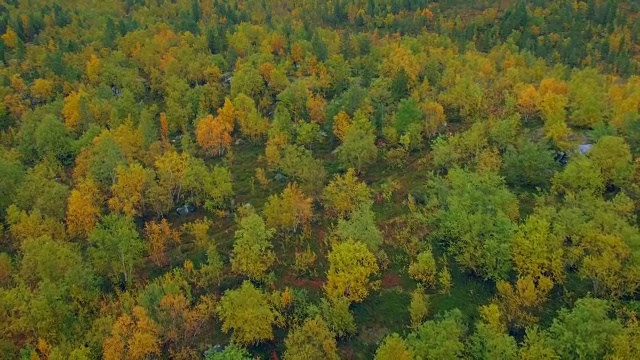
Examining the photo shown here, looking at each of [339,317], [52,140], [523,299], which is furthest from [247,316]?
[52,140]

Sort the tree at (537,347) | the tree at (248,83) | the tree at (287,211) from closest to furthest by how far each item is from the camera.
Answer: the tree at (537,347), the tree at (287,211), the tree at (248,83)

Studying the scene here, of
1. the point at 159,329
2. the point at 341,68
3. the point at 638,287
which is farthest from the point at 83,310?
the point at 341,68

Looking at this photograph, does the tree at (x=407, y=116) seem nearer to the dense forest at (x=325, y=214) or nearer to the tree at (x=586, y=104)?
the dense forest at (x=325, y=214)

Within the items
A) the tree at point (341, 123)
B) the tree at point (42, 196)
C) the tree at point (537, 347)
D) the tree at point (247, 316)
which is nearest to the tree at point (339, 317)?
the tree at point (247, 316)

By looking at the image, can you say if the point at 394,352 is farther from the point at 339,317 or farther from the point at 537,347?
the point at 537,347

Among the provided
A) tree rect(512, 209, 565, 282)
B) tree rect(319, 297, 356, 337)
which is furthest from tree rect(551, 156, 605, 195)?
tree rect(319, 297, 356, 337)

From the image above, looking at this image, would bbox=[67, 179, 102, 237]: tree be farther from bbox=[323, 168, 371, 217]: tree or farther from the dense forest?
bbox=[323, 168, 371, 217]: tree

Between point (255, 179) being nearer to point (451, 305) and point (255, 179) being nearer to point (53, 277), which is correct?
point (53, 277)
